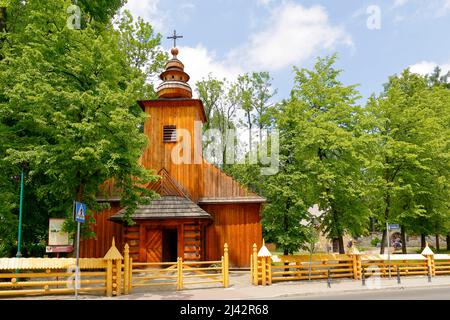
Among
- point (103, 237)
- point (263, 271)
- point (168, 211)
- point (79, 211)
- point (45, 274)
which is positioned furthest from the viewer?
point (103, 237)

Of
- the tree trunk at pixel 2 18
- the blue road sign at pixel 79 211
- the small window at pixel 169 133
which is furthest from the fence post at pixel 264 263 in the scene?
the tree trunk at pixel 2 18

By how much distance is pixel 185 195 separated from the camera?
72.8 feet

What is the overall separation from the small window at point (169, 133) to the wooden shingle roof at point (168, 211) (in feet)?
14.5

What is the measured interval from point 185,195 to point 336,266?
9.22 meters

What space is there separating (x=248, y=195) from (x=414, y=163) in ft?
37.6

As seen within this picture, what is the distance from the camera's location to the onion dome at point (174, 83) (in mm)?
24938

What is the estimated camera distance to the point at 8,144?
15.5 meters

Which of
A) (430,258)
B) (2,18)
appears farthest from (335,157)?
(2,18)

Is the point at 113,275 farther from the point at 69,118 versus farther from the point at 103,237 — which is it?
the point at 103,237

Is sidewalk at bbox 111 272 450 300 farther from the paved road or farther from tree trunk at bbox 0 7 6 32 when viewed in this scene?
tree trunk at bbox 0 7 6 32

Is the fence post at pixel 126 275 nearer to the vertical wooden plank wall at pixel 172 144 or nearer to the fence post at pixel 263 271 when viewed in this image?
the fence post at pixel 263 271

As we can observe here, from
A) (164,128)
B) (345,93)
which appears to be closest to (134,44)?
(164,128)

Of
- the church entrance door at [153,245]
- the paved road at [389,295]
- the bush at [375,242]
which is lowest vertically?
the bush at [375,242]
